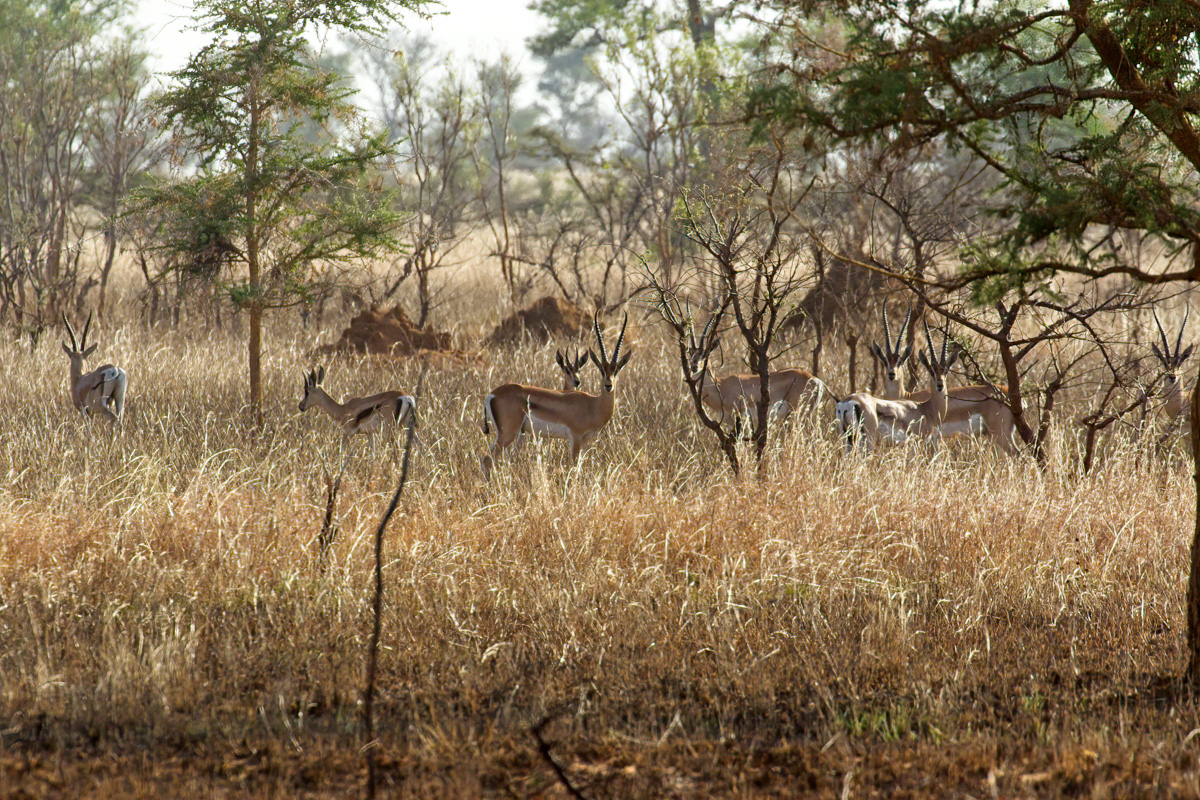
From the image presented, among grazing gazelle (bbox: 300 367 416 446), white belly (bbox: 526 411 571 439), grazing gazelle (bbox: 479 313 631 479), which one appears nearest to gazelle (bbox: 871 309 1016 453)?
grazing gazelle (bbox: 479 313 631 479)

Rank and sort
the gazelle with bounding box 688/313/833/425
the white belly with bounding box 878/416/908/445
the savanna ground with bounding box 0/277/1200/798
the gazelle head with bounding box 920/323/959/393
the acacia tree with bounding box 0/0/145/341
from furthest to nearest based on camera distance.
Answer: the acacia tree with bounding box 0/0/145/341 < the gazelle with bounding box 688/313/833/425 < the white belly with bounding box 878/416/908/445 < the gazelle head with bounding box 920/323/959/393 < the savanna ground with bounding box 0/277/1200/798

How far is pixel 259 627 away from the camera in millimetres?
4422

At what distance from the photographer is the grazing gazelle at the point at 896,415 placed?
7.13 metres

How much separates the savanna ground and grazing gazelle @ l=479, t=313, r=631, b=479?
0.47m

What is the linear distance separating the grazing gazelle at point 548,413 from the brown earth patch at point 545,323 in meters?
4.36

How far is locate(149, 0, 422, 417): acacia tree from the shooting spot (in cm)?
763

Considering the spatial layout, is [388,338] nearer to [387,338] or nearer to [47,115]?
[387,338]

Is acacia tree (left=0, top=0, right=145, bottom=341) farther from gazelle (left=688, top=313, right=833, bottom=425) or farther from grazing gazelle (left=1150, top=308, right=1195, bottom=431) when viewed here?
grazing gazelle (left=1150, top=308, right=1195, bottom=431)

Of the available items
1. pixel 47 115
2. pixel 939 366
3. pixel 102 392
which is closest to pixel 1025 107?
pixel 939 366

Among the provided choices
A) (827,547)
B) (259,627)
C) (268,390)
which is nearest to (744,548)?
(827,547)

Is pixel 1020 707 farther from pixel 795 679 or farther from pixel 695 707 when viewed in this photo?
pixel 695 707

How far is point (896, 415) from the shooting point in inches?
290

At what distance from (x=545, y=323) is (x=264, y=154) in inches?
184

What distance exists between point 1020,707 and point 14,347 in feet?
35.4
